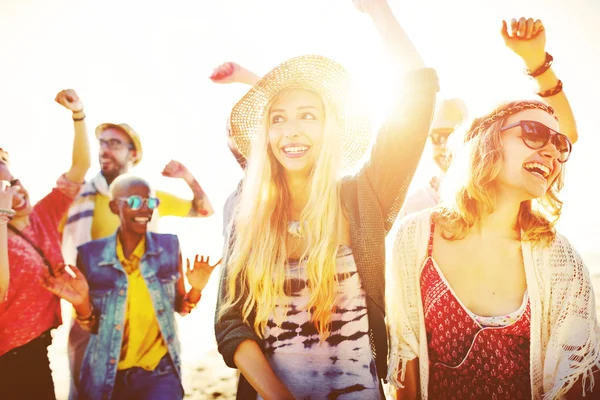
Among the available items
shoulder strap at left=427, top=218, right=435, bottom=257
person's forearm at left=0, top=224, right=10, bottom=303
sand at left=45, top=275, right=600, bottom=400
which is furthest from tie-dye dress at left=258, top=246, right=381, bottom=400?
sand at left=45, top=275, right=600, bottom=400

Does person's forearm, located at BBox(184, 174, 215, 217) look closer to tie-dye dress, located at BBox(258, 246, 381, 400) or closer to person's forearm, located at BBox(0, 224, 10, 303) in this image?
person's forearm, located at BBox(0, 224, 10, 303)

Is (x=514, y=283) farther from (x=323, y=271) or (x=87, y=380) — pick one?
(x=87, y=380)

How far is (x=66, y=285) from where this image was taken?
3244 mm

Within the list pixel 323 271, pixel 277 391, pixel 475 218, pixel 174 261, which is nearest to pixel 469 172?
pixel 475 218

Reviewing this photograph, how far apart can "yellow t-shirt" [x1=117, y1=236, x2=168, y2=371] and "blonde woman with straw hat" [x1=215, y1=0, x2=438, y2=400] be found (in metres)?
1.98

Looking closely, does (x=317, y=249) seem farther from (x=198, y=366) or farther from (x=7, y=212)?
(x=198, y=366)

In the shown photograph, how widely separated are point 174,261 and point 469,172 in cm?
299

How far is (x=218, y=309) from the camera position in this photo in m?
A: 2.01

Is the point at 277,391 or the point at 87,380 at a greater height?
the point at 277,391

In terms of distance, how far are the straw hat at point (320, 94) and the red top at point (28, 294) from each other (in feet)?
7.24

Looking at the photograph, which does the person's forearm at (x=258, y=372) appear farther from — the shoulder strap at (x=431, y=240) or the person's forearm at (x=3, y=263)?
the person's forearm at (x=3, y=263)

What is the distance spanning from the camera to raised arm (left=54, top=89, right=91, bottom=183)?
4195mm

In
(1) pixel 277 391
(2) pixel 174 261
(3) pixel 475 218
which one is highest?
(3) pixel 475 218

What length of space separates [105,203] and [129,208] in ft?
2.02
